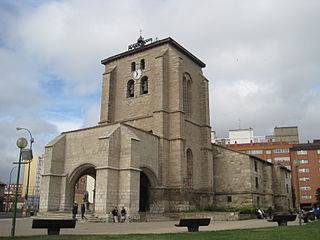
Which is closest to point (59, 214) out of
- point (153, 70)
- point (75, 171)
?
point (75, 171)

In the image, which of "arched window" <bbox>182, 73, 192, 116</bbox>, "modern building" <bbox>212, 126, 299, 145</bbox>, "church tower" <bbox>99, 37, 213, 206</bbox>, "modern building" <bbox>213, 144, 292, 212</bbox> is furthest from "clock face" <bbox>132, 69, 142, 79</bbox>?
"modern building" <bbox>212, 126, 299, 145</bbox>

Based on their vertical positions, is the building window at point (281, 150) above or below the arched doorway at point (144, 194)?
above

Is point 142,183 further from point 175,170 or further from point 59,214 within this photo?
point 59,214

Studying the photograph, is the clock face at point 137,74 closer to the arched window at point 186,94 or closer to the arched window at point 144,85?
the arched window at point 144,85

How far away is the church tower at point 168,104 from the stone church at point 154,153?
10cm

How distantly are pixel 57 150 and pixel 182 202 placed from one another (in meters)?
12.5

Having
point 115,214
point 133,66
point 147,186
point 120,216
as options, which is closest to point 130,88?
point 133,66

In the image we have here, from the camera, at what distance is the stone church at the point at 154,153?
26.6 metres

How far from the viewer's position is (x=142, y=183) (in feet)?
109

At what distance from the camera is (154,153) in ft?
102

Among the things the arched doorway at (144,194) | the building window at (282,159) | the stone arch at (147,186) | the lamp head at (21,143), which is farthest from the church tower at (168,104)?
the building window at (282,159)

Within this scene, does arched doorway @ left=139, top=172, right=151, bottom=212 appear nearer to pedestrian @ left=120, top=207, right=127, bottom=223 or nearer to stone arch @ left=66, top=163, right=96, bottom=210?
stone arch @ left=66, top=163, right=96, bottom=210

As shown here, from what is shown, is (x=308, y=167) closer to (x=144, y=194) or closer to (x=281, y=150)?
(x=281, y=150)

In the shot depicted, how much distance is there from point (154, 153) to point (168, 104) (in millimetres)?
5857
